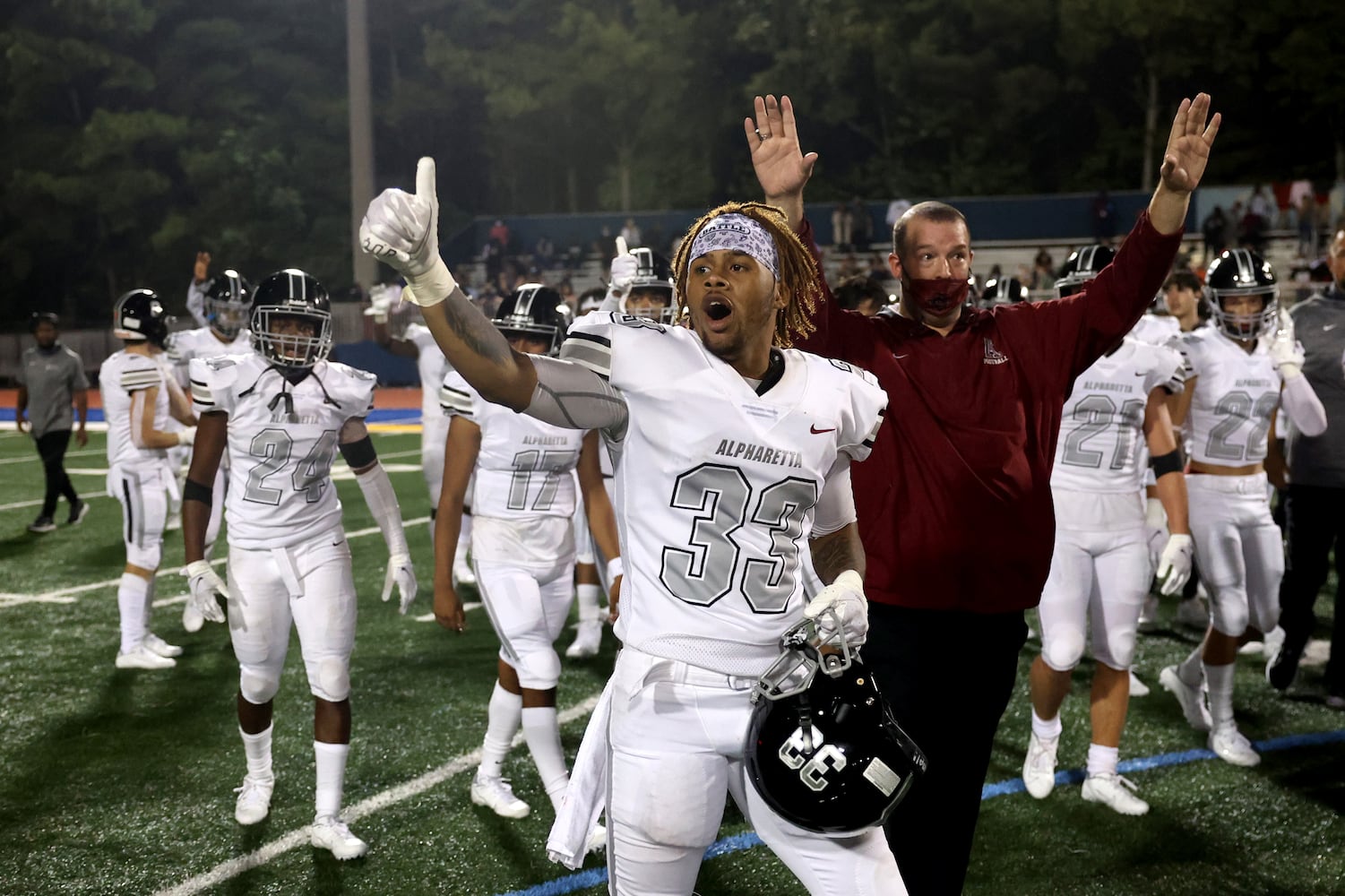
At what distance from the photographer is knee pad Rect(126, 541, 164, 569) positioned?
26.0 ft

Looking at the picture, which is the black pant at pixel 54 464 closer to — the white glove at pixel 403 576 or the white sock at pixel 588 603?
the white sock at pixel 588 603

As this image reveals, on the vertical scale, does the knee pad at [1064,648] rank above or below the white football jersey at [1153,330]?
below

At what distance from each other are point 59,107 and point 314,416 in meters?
39.9

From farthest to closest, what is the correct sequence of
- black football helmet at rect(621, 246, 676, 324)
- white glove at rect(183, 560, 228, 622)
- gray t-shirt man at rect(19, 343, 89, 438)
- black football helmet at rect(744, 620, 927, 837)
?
gray t-shirt man at rect(19, 343, 89, 438) → black football helmet at rect(621, 246, 676, 324) → white glove at rect(183, 560, 228, 622) → black football helmet at rect(744, 620, 927, 837)

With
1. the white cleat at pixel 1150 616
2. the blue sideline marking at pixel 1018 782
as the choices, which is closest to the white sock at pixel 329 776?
the blue sideline marking at pixel 1018 782

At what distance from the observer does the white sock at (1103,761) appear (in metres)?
5.52

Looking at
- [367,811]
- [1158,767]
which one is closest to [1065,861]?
[1158,767]

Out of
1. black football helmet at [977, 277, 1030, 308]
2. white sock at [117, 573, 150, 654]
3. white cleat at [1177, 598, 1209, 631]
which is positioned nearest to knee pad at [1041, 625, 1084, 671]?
black football helmet at [977, 277, 1030, 308]

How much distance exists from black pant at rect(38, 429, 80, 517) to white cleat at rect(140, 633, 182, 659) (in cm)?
501

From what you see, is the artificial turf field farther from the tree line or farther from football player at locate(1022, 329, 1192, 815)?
the tree line

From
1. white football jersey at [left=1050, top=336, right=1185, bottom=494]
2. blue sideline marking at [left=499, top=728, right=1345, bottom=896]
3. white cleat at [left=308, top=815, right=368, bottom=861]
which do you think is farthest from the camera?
white football jersey at [left=1050, top=336, right=1185, bottom=494]

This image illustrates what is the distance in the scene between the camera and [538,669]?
5148 mm

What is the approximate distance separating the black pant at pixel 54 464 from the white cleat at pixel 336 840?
841 cm

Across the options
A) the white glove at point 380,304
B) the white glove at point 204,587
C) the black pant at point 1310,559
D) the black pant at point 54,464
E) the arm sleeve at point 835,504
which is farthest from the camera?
the black pant at point 54,464
